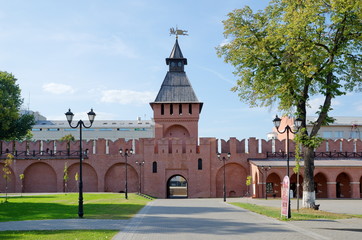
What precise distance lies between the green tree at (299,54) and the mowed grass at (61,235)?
12.9 meters

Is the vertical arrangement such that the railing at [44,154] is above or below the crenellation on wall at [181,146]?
below

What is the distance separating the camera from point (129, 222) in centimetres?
1638

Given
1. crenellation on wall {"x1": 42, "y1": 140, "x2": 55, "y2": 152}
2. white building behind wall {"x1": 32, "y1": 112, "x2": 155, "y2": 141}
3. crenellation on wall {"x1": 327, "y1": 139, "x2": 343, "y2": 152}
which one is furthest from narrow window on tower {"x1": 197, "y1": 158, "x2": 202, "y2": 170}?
white building behind wall {"x1": 32, "y1": 112, "x2": 155, "y2": 141}

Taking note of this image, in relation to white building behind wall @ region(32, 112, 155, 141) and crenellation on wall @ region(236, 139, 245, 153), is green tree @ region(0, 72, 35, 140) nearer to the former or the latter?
crenellation on wall @ region(236, 139, 245, 153)

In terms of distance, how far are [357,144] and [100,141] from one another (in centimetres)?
2740

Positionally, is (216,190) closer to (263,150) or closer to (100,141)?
(263,150)

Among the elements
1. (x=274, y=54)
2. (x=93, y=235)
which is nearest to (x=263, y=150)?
(x=274, y=54)

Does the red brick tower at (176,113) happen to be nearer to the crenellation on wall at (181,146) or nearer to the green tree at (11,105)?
the crenellation on wall at (181,146)

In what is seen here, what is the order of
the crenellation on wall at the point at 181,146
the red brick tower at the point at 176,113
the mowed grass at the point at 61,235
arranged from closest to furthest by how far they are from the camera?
the mowed grass at the point at 61,235, the crenellation on wall at the point at 181,146, the red brick tower at the point at 176,113

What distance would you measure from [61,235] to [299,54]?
1459 centimetres

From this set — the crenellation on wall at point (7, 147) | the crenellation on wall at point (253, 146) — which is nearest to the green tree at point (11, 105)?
the crenellation on wall at point (7, 147)

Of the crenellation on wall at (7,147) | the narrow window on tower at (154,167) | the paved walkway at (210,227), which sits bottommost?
the paved walkway at (210,227)

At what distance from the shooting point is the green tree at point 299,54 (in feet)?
66.9

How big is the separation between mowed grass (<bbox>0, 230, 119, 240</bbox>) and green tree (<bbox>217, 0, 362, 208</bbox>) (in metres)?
12.9
